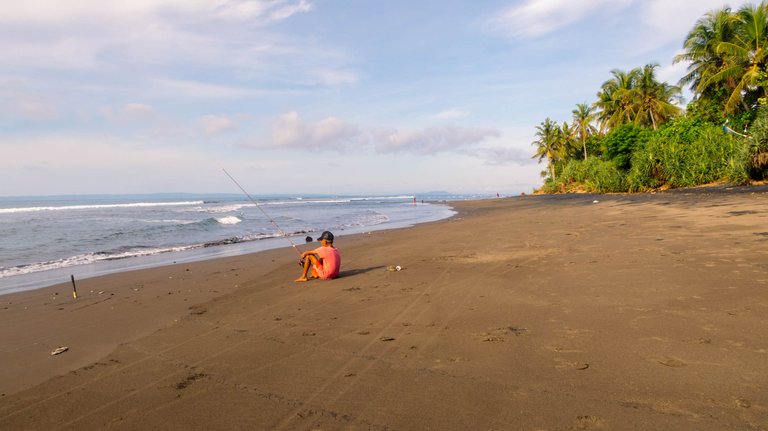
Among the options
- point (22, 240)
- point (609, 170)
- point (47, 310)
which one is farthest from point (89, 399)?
point (609, 170)

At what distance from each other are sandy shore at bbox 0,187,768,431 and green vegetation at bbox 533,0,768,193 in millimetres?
19812

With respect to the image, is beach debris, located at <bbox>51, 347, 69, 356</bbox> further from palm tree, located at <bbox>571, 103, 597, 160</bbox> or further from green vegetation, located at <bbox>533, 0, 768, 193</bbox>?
palm tree, located at <bbox>571, 103, 597, 160</bbox>

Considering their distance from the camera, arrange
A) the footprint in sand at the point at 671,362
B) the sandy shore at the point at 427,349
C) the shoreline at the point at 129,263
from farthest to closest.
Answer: the shoreline at the point at 129,263 → the footprint in sand at the point at 671,362 → the sandy shore at the point at 427,349

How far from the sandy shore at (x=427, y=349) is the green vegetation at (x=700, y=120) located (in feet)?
65.0

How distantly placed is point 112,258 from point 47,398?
462 inches

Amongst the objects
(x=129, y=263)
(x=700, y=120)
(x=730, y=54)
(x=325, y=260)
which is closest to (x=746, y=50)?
(x=730, y=54)

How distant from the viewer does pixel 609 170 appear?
3347cm

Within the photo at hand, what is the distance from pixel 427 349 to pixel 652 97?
5005cm

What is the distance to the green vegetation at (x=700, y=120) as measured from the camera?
2399 centimetres

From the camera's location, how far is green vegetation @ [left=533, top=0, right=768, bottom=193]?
23994 millimetres

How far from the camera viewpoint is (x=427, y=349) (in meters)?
4.00

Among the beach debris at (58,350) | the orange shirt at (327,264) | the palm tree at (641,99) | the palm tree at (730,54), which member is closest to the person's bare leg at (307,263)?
the orange shirt at (327,264)

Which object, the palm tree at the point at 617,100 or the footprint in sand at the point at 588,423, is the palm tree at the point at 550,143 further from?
the footprint in sand at the point at 588,423

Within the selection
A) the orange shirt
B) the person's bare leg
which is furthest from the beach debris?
the orange shirt
